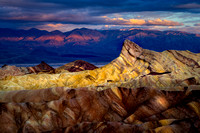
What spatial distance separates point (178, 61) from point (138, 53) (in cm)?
993

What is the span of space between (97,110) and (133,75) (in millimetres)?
16474

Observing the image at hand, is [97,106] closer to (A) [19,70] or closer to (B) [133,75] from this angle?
(B) [133,75]

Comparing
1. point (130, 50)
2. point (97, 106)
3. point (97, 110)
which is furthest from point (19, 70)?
point (97, 110)

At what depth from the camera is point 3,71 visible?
37562 millimetres

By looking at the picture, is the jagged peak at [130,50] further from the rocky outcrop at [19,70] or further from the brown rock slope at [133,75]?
the rocky outcrop at [19,70]

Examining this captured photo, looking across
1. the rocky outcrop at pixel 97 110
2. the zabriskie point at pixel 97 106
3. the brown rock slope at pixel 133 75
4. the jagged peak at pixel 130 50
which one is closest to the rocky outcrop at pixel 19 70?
the zabriskie point at pixel 97 106

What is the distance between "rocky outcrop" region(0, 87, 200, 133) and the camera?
18641mm

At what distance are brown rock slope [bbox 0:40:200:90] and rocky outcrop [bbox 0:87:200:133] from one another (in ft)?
14.5

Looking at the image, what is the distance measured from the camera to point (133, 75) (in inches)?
1501

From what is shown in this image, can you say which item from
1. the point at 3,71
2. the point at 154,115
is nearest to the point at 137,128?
the point at 154,115

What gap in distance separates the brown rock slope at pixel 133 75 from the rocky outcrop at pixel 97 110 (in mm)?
4418

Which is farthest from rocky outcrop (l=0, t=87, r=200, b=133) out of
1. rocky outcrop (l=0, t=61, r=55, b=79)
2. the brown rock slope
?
rocky outcrop (l=0, t=61, r=55, b=79)

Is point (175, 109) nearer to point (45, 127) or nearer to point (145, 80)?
point (145, 80)

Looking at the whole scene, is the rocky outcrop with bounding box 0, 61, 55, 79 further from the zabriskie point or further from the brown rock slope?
the brown rock slope
